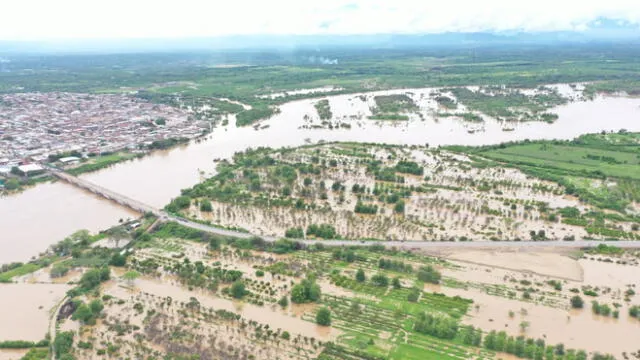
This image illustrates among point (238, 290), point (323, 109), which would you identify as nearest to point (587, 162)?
point (238, 290)

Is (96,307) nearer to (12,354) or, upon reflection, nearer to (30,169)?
(12,354)

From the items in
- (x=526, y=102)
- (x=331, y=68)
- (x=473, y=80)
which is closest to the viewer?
(x=526, y=102)

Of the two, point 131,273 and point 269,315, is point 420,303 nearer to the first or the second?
point 269,315

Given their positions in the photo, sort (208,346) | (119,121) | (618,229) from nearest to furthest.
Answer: (208,346) < (618,229) < (119,121)

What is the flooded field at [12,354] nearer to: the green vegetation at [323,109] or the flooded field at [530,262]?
the flooded field at [530,262]

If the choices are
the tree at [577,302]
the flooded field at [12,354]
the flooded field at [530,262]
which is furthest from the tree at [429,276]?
the flooded field at [12,354]

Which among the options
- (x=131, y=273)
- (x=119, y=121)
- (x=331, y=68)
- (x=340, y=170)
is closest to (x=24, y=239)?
(x=131, y=273)
